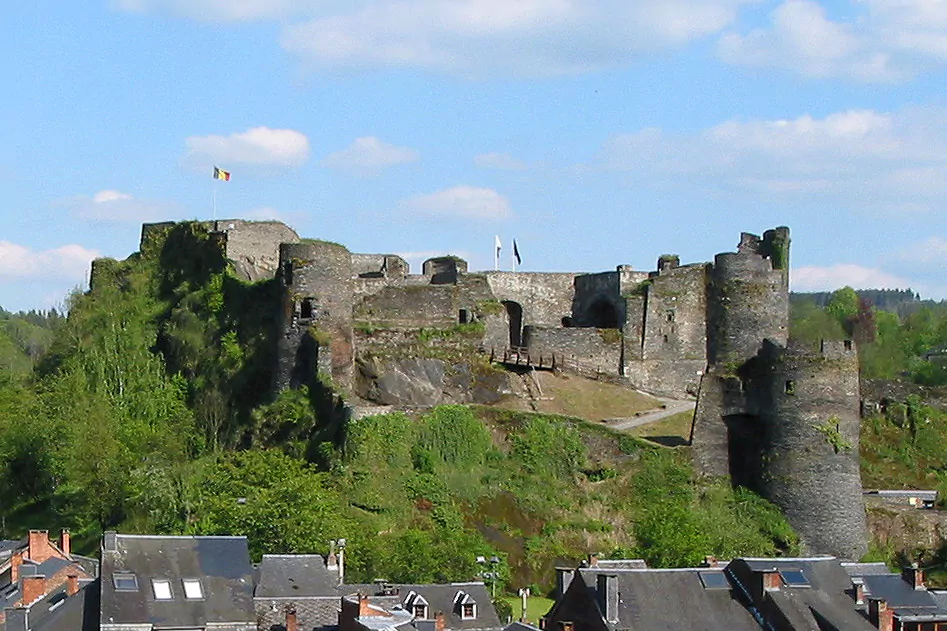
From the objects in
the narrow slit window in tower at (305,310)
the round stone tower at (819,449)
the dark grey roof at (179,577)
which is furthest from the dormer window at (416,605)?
the narrow slit window in tower at (305,310)

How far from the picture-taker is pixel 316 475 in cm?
5678

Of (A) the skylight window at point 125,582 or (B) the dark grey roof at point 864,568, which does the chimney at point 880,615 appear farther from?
(A) the skylight window at point 125,582

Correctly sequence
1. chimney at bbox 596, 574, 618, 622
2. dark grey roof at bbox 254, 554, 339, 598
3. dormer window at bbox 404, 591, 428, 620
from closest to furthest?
1. dormer window at bbox 404, 591, 428, 620
2. chimney at bbox 596, 574, 618, 622
3. dark grey roof at bbox 254, 554, 339, 598

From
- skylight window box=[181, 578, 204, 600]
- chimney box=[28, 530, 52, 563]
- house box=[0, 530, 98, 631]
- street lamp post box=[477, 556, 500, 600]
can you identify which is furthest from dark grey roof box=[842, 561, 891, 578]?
chimney box=[28, 530, 52, 563]

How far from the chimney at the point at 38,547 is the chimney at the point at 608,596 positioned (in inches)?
702

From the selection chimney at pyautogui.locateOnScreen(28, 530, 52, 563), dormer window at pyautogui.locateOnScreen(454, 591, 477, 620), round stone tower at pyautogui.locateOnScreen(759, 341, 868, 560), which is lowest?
dormer window at pyautogui.locateOnScreen(454, 591, 477, 620)

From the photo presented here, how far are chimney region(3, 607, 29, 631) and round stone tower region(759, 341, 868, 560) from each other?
1038 inches

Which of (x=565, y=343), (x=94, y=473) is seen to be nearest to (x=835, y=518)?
(x=565, y=343)

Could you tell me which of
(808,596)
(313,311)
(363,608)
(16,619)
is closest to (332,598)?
(363,608)

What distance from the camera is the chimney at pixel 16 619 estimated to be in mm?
44438

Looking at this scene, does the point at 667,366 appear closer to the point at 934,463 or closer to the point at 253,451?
the point at 934,463

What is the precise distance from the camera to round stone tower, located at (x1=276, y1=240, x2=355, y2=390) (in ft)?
205

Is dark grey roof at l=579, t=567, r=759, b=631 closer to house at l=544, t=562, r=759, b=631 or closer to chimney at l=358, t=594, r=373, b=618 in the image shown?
house at l=544, t=562, r=759, b=631

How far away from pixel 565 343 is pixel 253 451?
14226mm
